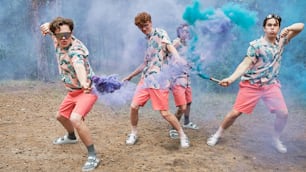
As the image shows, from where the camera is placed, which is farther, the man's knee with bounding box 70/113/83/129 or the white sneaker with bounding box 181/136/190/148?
the white sneaker with bounding box 181/136/190/148

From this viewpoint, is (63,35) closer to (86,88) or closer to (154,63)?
(86,88)

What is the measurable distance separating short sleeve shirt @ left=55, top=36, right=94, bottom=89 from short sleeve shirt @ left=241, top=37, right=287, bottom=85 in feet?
6.62

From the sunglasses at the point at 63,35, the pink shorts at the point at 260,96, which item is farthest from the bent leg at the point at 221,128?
the sunglasses at the point at 63,35

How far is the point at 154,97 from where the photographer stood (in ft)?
16.6

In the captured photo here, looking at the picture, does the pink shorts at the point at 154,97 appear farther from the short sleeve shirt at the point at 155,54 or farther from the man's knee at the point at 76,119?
the man's knee at the point at 76,119

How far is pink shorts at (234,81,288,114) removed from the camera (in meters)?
4.91

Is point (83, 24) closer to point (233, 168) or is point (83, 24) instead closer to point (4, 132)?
point (4, 132)

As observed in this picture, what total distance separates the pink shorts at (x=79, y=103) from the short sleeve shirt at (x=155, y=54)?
2.67 ft

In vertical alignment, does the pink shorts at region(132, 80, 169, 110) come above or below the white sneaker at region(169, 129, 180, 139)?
above

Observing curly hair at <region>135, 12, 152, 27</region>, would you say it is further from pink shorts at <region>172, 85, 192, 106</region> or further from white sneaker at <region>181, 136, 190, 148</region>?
white sneaker at <region>181, 136, 190, 148</region>

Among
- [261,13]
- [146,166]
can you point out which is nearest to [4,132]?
[146,166]

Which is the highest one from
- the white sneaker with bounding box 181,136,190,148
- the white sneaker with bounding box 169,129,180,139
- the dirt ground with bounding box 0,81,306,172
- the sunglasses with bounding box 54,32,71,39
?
the sunglasses with bounding box 54,32,71,39

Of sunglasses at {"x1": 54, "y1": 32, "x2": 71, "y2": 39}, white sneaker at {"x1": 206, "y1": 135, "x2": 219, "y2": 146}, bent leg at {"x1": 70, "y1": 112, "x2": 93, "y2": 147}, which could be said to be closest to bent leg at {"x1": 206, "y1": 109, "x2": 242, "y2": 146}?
white sneaker at {"x1": 206, "y1": 135, "x2": 219, "y2": 146}

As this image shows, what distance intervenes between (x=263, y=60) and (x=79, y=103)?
7.58 ft
